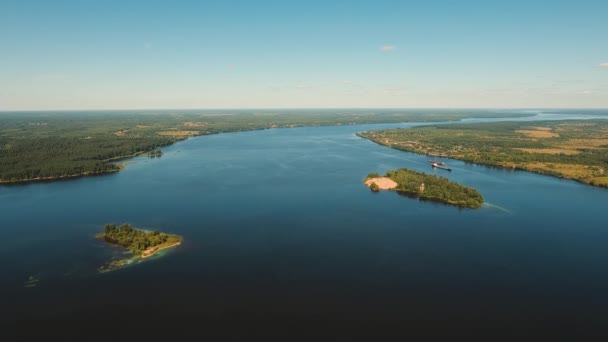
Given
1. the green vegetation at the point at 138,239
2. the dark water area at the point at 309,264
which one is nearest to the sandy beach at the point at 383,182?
the dark water area at the point at 309,264

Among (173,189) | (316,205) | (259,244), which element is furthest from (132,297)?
(173,189)

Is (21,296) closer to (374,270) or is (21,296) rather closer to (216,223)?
(216,223)

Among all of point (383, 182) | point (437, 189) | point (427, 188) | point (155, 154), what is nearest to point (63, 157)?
point (155, 154)

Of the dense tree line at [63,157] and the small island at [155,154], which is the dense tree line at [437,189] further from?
the small island at [155,154]

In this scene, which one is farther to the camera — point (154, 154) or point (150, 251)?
point (154, 154)

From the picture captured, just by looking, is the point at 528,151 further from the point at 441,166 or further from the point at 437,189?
the point at 437,189

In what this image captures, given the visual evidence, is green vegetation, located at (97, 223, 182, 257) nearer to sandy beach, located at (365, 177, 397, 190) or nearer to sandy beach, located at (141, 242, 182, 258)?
sandy beach, located at (141, 242, 182, 258)

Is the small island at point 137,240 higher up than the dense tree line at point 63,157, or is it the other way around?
the dense tree line at point 63,157
